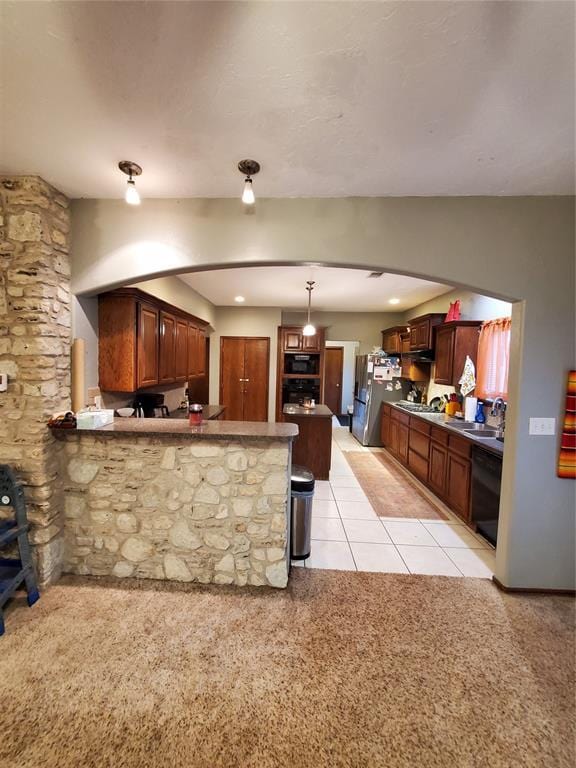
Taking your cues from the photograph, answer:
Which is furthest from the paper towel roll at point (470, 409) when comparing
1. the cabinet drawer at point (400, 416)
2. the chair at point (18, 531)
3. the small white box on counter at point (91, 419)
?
the chair at point (18, 531)

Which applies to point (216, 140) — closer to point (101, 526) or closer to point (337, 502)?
point (101, 526)

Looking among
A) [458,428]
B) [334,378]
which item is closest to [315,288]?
[458,428]

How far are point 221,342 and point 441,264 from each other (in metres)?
4.76

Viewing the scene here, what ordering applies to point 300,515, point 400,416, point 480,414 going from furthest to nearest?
point 400,416 → point 480,414 → point 300,515

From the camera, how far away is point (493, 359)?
3574 mm

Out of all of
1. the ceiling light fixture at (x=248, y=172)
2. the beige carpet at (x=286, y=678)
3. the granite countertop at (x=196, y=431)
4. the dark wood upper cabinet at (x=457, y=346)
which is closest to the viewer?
the beige carpet at (x=286, y=678)

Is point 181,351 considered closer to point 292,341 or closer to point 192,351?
point 192,351

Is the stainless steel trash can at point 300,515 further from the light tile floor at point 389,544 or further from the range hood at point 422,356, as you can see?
the range hood at point 422,356

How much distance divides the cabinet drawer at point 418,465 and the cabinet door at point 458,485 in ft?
1.80

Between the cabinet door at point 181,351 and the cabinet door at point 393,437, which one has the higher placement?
the cabinet door at point 181,351

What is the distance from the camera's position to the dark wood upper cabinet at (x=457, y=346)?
3.88 m

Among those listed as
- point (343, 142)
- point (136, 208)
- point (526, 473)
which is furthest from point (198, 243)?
point (526, 473)

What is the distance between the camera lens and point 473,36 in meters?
1.05

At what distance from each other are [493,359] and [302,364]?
3.24 metres
